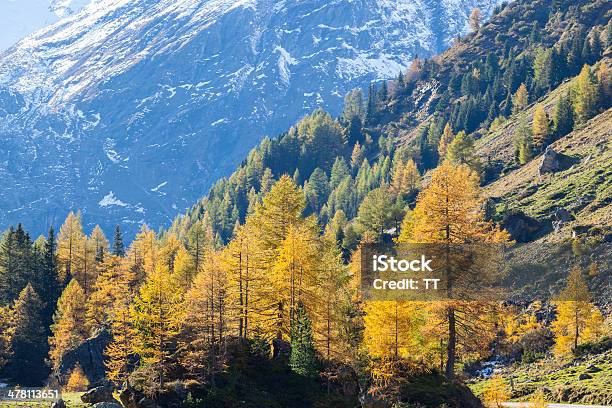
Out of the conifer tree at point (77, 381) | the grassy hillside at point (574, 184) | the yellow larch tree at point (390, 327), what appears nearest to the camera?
the yellow larch tree at point (390, 327)

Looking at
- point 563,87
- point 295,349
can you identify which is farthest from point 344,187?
point 295,349

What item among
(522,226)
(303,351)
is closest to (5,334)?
(303,351)

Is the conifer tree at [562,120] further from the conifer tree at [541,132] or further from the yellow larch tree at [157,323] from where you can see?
the yellow larch tree at [157,323]

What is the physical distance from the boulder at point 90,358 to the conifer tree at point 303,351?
37641 millimetres

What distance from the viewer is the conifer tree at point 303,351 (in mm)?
48750

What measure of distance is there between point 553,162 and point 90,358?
91147 millimetres

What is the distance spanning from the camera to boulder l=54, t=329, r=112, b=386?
80.9m

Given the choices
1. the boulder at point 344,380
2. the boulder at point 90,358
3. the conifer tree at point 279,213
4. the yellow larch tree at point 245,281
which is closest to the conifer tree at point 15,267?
the boulder at point 90,358

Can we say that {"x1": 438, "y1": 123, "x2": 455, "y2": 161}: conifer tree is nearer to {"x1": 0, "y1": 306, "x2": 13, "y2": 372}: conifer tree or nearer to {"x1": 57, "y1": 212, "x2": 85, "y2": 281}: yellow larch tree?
{"x1": 57, "y1": 212, "x2": 85, "y2": 281}: yellow larch tree

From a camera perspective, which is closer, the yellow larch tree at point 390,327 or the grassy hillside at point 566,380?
the yellow larch tree at point 390,327

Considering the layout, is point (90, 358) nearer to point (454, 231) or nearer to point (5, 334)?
point (5, 334)

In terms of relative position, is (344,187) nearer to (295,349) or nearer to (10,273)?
(10,273)

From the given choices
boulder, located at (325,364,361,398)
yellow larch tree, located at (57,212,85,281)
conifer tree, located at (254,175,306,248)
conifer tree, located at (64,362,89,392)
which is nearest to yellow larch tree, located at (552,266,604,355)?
conifer tree, located at (254,175,306,248)

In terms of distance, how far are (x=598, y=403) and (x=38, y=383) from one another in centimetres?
5668
